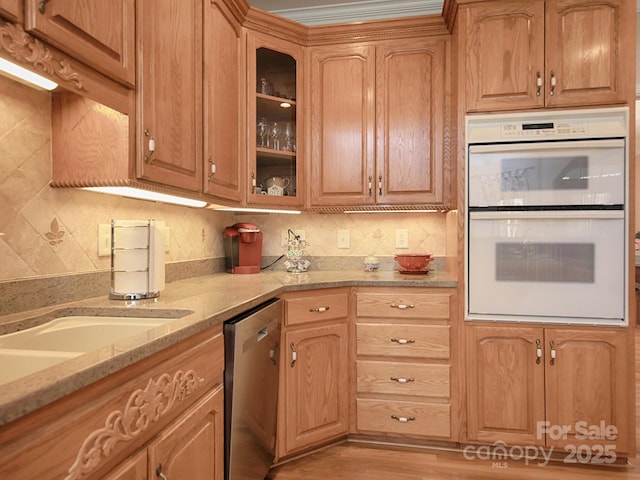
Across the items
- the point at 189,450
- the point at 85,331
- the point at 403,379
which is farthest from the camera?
the point at 403,379

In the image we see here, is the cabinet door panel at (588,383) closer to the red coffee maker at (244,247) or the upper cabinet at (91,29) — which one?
the red coffee maker at (244,247)

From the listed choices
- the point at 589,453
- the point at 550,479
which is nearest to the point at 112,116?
the point at 550,479

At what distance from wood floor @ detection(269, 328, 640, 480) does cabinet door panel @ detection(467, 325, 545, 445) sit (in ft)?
0.41

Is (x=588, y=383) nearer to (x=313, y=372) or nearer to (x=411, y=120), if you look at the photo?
(x=313, y=372)

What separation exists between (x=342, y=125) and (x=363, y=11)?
94 centimetres

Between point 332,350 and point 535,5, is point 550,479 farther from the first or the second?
point 535,5

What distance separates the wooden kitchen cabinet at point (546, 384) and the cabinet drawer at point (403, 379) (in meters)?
0.14

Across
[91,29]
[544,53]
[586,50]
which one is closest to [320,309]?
[91,29]

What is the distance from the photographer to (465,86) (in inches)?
80.5

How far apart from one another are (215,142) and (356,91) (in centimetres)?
97

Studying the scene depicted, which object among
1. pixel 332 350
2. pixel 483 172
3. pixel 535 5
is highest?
pixel 535 5

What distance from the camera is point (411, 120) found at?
233cm

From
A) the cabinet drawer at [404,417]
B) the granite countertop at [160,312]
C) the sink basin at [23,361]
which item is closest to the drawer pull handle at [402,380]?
the cabinet drawer at [404,417]

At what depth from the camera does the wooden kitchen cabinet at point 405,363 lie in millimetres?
2074
